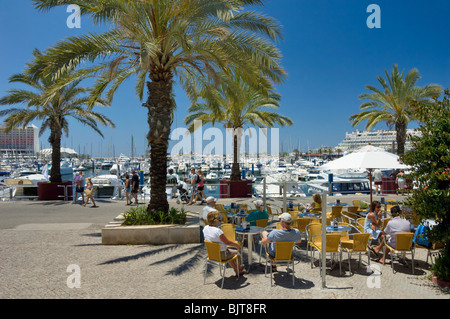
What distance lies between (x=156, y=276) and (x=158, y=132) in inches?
166

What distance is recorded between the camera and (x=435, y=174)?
5.20 metres

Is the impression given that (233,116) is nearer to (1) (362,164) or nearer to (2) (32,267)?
(1) (362,164)

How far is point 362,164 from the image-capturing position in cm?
907

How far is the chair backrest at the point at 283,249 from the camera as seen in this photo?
561 centimetres

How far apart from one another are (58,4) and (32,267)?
643cm

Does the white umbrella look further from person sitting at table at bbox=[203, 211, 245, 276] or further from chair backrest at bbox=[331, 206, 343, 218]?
person sitting at table at bbox=[203, 211, 245, 276]

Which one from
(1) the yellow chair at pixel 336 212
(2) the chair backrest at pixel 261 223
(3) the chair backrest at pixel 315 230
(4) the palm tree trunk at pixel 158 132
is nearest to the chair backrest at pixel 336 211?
(1) the yellow chair at pixel 336 212

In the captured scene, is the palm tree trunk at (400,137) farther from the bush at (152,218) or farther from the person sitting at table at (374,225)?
the bush at (152,218)

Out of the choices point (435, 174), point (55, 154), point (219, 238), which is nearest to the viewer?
point (435, 174)

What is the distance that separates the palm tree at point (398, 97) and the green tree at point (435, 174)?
52.3 feet

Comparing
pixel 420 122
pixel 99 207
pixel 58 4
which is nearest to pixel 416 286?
pixel 420 122

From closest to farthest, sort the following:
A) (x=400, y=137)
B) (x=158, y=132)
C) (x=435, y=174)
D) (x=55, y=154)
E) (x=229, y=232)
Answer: (x=435, y=174)
(x=229, y=232)
(x=158, y=132)
(x=55, y=154)
(x=400, y=137)

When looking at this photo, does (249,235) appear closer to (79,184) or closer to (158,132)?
(158,132)

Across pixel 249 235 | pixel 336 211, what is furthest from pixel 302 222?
pixel 336 211
